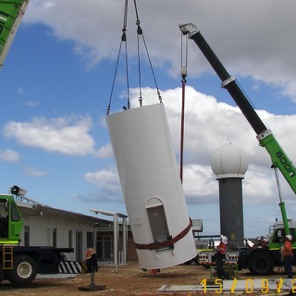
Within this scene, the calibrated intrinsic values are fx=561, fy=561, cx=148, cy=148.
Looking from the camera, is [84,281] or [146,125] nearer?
[146,125]

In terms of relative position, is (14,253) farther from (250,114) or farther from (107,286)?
(250,114)

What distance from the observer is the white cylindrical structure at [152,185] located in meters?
15.6

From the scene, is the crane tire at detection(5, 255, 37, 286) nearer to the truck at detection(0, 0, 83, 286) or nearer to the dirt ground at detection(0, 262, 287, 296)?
the truck at detection(0, 0, 83, 286)

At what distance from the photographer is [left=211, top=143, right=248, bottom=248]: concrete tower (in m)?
28.9

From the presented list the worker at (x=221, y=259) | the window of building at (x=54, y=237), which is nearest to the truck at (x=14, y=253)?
the worker at (x=221, y=259)

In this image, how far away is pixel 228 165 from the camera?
2891 centimetres

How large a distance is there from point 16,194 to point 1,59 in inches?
227

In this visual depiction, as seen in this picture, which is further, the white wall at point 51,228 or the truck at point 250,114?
the white wall at point 51,228

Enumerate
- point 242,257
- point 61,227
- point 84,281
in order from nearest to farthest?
1. point 84,281
2. point 242,257
3. point 61,227

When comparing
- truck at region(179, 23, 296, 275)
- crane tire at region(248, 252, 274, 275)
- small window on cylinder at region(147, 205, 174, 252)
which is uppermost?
truck at region(179, 23, 296, 275)

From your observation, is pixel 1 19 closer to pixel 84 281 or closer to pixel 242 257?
pixel 84 281

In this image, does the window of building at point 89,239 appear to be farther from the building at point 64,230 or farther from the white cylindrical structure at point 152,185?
the white cylindrical structure at point 152,185

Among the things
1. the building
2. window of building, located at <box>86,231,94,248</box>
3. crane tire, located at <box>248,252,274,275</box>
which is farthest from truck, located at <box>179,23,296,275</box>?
window of building, located at <box>86,231,94,248</box>

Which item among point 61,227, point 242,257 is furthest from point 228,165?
point 61,227
